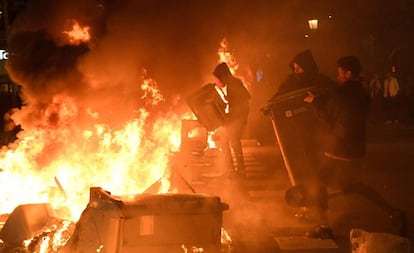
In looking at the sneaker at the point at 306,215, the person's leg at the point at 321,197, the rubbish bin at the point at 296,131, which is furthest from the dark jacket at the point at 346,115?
the sneaker at the point at 306,215

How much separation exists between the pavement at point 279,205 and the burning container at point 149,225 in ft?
3.20

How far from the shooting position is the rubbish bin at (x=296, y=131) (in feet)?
24.7

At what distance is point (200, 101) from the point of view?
9094 millimetres

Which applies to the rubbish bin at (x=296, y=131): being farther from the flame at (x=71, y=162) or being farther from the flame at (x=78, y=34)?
the flame at (x=78, y=34)

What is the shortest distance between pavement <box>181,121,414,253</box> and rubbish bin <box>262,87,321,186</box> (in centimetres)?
74

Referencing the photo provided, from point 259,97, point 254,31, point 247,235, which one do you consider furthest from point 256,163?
point 247,235

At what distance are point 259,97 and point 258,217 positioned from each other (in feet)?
36.5

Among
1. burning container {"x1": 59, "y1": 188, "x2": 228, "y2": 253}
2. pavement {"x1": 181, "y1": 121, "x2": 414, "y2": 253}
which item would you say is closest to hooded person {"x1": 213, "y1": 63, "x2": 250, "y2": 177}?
pavement {"x1": 181, "y1": 121, "x2": 414, "y2": 253}

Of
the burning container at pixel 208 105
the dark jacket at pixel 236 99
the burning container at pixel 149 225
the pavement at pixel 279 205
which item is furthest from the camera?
the dark jacket at pixel 236 99

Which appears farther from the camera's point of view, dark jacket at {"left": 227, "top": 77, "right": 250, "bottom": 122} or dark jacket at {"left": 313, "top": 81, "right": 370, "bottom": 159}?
dark jacket at {"left": 227, "top": 77, "right": 250, "bottom": 122}

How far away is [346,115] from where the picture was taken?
6.69m

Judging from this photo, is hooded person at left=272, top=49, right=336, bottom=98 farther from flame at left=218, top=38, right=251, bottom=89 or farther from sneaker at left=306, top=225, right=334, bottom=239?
flame at left=218, top=38, right=251, bottom=89

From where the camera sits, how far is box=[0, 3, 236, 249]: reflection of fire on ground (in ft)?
25.6

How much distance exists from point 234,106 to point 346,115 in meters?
2.84
